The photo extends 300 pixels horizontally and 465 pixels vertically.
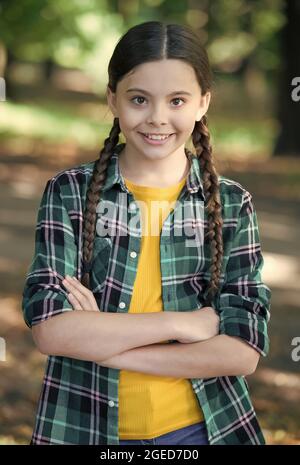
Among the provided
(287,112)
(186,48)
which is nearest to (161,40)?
(186,48)

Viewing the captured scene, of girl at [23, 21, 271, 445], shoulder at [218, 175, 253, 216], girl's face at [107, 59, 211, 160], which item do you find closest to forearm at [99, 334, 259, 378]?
girl at [23, 21, 271, 445]

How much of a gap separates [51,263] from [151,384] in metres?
0.38

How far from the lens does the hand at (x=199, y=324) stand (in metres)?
2.15

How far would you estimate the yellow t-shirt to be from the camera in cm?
212

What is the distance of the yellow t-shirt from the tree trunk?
526 inches

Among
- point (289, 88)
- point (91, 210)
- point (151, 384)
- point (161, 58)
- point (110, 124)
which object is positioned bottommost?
point (151, 384)

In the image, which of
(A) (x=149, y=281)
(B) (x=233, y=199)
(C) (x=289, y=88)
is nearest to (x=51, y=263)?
(A) (x=149, y=281)

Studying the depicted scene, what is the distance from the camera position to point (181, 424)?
215 centimetres

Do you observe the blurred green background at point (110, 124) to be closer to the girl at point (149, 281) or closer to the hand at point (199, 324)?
the girl at point (149, 281)

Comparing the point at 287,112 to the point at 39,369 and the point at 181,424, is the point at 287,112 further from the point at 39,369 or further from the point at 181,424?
the point at 181,424

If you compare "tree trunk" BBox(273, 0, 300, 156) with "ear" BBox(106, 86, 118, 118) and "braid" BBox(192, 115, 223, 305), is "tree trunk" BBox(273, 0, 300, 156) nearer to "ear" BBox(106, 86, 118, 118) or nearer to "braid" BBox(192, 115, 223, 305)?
"braid" BBox(192, 115, 223, 305)

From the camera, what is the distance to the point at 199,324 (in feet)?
7.11

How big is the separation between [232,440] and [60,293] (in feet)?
1.85

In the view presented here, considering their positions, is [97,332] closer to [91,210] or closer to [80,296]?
[80,296]
